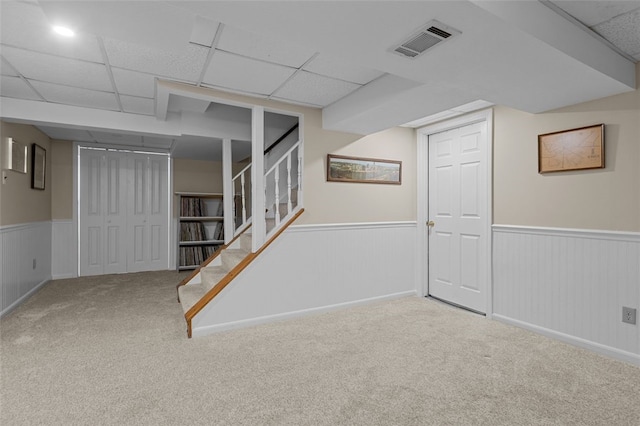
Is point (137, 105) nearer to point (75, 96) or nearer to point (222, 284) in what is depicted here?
point (75, 96)

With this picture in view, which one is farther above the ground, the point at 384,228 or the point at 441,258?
the point at 384,228

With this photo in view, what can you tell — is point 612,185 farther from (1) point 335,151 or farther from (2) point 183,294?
(2) point 183,294

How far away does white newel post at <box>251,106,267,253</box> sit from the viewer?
10.5ft

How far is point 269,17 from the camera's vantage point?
4.88 feet

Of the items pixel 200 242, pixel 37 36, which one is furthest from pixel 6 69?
pixel 200 242

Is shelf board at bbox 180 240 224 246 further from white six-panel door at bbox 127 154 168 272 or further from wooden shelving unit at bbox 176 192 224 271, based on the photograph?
white six-panel door at bbox 127 154 168 272

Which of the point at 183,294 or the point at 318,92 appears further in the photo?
the point at 183,294

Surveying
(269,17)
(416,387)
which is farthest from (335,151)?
(416,387)

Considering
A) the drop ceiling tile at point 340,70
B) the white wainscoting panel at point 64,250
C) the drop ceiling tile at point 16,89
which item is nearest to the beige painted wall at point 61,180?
the white wainscoting panel at point 64,250

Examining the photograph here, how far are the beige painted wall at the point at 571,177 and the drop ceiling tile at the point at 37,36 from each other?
3532 millimetres

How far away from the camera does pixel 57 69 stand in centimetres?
255

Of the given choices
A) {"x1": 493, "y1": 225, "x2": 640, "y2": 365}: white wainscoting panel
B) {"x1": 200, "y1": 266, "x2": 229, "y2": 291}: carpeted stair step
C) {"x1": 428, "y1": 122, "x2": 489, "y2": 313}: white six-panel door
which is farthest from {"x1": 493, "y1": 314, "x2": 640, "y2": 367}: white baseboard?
{"x1": 200, "y1": 266, "x2": 229, "y2": 291}: carpeted stair step

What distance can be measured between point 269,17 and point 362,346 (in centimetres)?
238

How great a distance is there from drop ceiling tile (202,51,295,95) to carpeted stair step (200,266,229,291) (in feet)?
6.35
